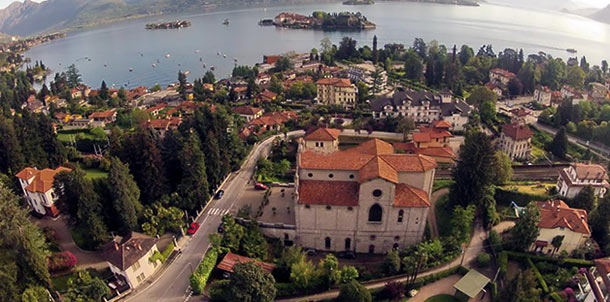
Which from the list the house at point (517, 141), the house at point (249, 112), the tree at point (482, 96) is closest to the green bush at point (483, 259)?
the house at point (517, 141)

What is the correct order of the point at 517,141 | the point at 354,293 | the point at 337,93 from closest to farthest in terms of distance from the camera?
the point at 354,293, the point at 517,141, the point at 337,93

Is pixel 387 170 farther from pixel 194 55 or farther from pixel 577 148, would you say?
pixel 194 55

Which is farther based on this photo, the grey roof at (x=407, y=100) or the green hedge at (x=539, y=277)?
the grey roof at (x=407, y=100)

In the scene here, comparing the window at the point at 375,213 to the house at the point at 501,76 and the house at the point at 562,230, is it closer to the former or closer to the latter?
the house at the point at 562,230

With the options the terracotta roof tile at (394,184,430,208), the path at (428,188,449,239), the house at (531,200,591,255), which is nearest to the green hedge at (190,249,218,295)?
the terracotta roof tile at (394,184,430,208)

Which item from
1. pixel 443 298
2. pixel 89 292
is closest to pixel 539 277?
pixel 443 298

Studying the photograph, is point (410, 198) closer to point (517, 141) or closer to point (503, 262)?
point (503, 262)
